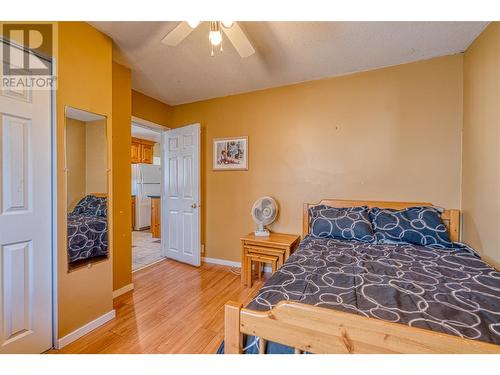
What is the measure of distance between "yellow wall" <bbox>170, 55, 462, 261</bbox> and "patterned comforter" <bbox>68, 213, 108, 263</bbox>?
1578mm

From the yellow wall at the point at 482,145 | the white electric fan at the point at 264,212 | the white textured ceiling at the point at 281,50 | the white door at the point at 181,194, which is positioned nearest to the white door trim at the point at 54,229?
the white textured ceiling at the point at 281,50

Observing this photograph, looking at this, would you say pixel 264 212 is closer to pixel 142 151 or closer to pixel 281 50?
pixel 281 50

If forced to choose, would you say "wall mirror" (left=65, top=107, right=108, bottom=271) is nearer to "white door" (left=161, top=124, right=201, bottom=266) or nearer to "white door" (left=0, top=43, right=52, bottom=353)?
"white door" (left=0, top=43, right=52, bottom=353)

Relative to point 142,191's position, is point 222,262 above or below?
below

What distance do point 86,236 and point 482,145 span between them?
10.7ft

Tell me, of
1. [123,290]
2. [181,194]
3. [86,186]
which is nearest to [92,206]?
[86,186]

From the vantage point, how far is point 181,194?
10.7 ft

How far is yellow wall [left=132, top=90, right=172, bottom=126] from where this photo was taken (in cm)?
297

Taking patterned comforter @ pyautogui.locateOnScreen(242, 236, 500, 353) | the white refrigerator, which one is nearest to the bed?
patterned comforter @ pyautogui.locateOnScreen(242, 236, 500, 353)

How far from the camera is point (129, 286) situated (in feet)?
8.07

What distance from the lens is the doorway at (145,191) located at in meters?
4.74

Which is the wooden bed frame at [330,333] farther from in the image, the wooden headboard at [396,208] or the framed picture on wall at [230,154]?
the framed picture on wall at [230,154]

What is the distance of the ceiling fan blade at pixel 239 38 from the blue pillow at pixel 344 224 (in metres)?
1.65
